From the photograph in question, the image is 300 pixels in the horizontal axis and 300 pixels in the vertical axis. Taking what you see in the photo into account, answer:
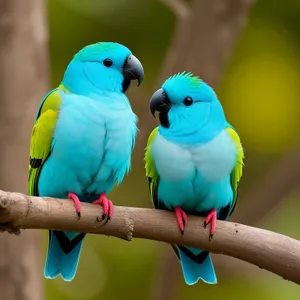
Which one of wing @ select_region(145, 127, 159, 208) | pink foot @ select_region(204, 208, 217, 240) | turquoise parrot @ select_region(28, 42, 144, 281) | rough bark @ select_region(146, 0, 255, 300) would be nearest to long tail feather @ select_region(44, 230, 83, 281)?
turquoise parrot @ select_region(28, 42, 144, 281)

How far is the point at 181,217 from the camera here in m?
3.32

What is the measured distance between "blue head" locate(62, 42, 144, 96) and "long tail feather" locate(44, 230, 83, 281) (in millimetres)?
672

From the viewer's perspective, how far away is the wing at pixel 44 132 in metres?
3.39

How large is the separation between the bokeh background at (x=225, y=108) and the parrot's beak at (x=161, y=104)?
1.83 m

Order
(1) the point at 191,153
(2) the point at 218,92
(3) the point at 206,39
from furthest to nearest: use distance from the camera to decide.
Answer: (2) the point at 218,92 → (3) the point at 206,39 → (1) the point at 191,153

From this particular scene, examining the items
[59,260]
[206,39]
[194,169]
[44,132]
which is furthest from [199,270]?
[206,39]

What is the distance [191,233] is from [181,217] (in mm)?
97

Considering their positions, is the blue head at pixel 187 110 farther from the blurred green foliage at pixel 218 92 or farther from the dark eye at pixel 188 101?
the blurred green foliage at pixel 218 92

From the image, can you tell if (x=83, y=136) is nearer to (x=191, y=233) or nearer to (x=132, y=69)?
(x=132, y=69)

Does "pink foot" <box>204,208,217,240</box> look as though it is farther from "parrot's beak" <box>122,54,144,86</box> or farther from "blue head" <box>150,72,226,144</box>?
"parrot's beak" <box>122,54,144,86</box>

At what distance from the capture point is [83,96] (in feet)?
11.3

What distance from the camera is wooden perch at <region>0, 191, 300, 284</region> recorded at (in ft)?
9.78

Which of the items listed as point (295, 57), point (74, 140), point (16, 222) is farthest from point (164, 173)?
point (295, 57)

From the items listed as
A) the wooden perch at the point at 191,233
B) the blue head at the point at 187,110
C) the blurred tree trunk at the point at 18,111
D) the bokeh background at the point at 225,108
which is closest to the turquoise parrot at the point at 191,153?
the blue head at the point at 187,110
